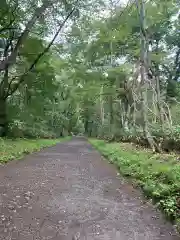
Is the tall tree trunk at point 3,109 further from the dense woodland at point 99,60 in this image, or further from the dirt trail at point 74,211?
the dirt trail at point 74,211

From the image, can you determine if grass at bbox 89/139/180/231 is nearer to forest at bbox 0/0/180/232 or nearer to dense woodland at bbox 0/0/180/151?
forest at bbox 0/0/180/232

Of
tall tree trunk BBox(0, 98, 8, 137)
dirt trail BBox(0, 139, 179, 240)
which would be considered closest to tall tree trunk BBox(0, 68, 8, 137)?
tall tree trunk BBox(0, 98, 8, 137)

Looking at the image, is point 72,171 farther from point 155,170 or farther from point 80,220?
point 80,220

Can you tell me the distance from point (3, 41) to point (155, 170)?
1654 centimetres

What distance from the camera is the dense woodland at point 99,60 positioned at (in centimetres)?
1425

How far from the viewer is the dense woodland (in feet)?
46.7

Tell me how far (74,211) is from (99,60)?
82.0 ft

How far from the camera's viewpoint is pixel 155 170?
8.42 meters

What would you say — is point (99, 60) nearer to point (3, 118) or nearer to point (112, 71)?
point (112, 71)

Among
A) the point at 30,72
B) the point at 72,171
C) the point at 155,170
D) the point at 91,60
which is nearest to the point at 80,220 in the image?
the point at 155,170

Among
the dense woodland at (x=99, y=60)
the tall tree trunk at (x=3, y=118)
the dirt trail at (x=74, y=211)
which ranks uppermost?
the dense woodland at (x=99, y=60)

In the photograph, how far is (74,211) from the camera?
5.50m

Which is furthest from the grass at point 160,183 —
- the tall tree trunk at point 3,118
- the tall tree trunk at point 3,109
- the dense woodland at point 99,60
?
the tall tree trunk at point 3,109

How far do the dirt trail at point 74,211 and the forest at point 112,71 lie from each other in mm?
612
